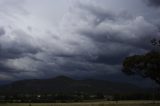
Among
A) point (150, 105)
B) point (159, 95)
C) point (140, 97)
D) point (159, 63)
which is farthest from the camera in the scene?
point (140, 97)

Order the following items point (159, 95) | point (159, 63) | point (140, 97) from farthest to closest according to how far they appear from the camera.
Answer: point (140, 97)
point (159, 95)
point (159, 63)

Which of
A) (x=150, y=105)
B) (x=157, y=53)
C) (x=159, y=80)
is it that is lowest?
(x=150, y=105)

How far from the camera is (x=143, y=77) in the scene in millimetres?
80562

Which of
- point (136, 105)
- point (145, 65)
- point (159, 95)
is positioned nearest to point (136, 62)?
point (145, 65)

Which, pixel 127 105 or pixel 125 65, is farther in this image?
pixel 125 65

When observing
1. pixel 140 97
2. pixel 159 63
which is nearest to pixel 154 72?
pixel 159 63

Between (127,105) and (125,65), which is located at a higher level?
(125,65)

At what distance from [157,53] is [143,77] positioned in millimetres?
6354

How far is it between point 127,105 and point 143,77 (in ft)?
33.1

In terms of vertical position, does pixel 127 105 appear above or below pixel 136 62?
below

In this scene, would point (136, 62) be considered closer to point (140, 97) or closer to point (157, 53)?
point (157, 53)

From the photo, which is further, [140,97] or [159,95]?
[140,97]

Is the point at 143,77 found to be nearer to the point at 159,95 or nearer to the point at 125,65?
the point at 125,65

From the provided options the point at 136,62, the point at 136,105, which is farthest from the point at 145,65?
the point at 136,105
